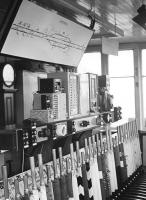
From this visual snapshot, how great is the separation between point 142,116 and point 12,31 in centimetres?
489

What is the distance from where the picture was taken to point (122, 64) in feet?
23.7

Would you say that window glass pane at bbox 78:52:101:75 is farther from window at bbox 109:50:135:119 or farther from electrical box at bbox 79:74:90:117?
electrical box at bbox 79:74:90:117

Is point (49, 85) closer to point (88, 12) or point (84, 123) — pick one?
point (84, 123)

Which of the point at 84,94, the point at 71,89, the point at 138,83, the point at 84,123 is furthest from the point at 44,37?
the point at 138,83

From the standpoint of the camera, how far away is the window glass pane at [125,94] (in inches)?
282

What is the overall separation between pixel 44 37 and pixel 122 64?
412 cm

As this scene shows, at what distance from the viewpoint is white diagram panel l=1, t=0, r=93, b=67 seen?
9.59ft

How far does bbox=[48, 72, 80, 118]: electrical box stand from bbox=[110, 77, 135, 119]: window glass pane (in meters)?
3.99

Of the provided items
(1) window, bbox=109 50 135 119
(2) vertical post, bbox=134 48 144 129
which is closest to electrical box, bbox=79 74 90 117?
(2) vertical post, bbox=134 48 144 129

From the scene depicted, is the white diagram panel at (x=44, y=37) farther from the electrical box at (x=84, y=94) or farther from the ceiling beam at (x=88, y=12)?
the electrical box at (x=84, y=94)

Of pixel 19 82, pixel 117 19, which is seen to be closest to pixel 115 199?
Answer: pixel 19 82

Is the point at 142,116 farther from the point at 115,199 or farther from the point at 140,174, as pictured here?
the point at 115,199

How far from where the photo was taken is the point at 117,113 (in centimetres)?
434

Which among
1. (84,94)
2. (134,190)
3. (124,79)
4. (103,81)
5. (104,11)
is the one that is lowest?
(134,190)
